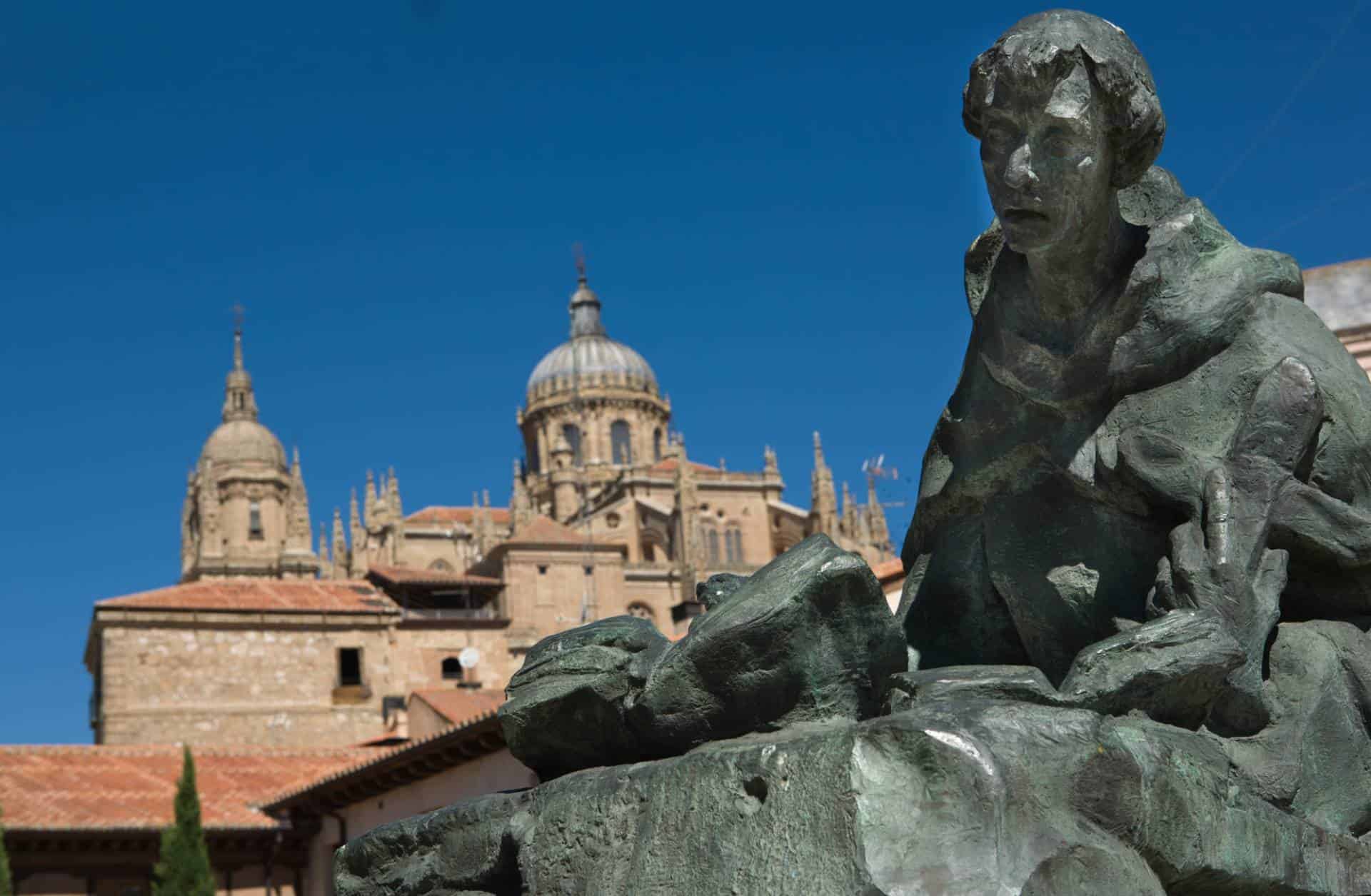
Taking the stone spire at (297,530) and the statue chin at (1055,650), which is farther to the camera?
the stone spire at (297,530)

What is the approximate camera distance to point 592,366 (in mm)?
86375

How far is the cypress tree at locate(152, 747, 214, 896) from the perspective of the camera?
1064 inches

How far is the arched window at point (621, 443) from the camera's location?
84688mm

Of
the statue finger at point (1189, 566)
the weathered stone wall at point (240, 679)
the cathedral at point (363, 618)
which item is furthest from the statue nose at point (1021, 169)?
the weathered stone wall at point (240, 679)

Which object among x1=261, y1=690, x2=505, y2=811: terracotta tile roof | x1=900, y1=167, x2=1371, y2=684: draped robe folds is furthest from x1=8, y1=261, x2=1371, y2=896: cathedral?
x1=900, y1=167, x2=1371, y2=684: draped robe folds

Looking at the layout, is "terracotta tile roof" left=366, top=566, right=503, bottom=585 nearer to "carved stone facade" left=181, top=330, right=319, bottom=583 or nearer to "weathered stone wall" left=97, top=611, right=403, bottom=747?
"weathered stone wall" left=97, top=611, right=403, bottom=747

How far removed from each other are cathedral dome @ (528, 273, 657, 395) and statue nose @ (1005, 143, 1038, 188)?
272 ft

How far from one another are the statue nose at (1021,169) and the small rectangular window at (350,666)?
48518 millimetres

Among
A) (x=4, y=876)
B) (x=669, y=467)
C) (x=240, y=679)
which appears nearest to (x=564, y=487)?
(x=669, y=467)

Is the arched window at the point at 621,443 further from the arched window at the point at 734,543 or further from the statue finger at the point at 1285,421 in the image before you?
the statue finger at the point at 1285,421

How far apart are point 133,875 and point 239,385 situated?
61059mm

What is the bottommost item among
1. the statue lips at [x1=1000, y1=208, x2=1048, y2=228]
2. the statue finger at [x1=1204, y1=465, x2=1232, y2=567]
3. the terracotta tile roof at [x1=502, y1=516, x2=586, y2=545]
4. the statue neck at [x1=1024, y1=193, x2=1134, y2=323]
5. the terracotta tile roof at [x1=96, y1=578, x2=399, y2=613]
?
the statue finger at [x1=1204, y1=465, x2=1232, y2=567]

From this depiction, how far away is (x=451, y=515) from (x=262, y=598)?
35.4 meters

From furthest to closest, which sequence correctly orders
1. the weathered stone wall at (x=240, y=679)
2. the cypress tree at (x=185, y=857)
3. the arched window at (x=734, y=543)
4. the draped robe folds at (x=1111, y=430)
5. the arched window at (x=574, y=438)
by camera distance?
the arched window at (x=574, y=438) < the arched window at (x=734, y=543) < the weathered stone wall at (x=240, y=679) < the cypress tree at (x=185, y=857) < the draped robe folds at (x=1111, y=430)
